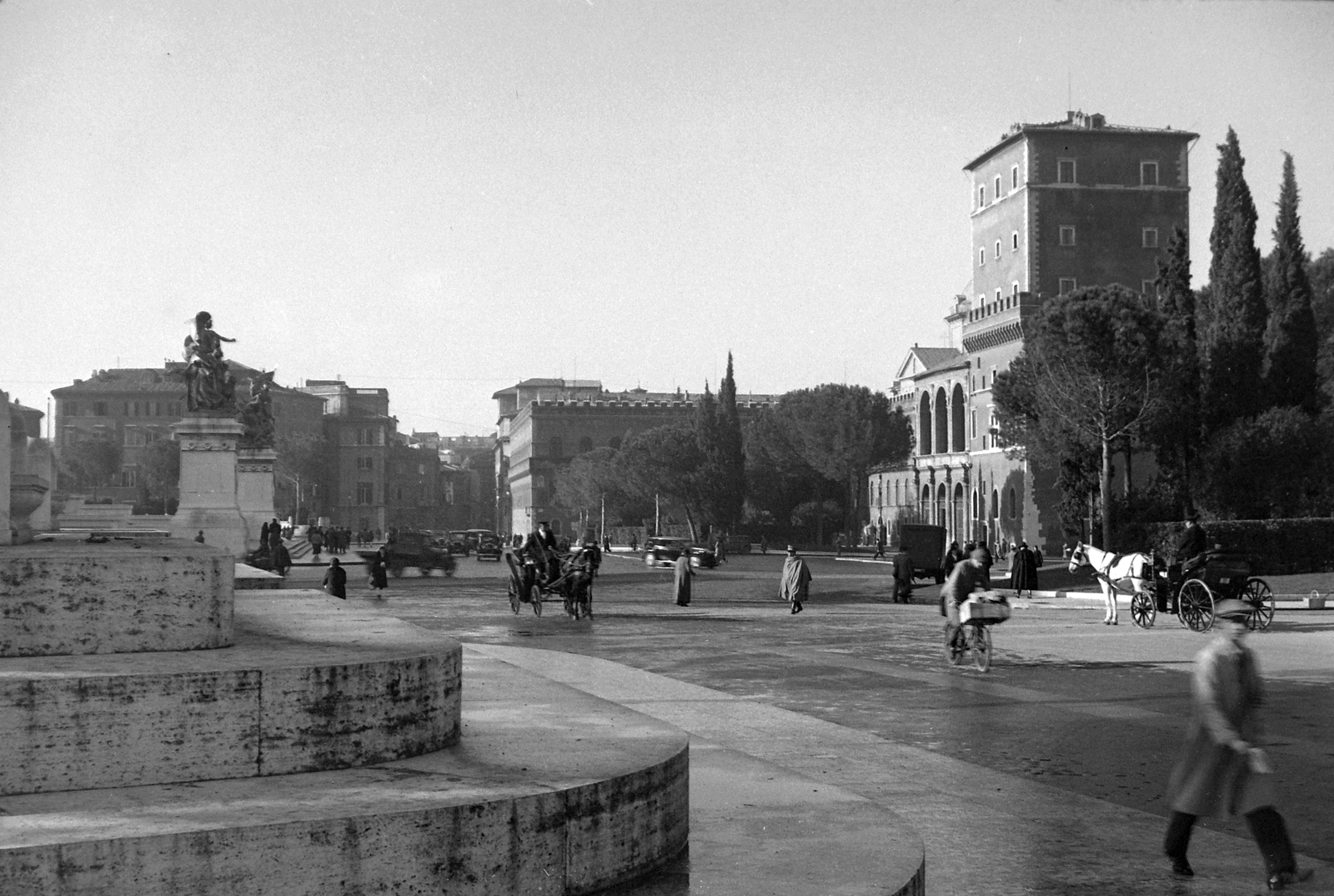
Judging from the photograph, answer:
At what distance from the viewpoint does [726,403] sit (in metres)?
92.4

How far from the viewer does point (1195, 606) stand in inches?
917

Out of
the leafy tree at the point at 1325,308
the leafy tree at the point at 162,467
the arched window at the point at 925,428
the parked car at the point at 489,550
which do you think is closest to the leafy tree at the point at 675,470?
the arched window at the point at 925,428

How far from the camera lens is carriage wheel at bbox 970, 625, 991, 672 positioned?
1598 centimetres

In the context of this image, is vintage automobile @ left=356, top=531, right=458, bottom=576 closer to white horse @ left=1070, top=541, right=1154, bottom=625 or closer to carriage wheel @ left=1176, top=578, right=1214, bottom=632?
white horse @ left=1070, top=541, right=1154, bottom=625

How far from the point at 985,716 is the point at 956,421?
83.6 m

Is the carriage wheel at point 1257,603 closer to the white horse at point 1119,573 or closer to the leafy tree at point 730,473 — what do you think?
Result: the white horse at point 1119,573

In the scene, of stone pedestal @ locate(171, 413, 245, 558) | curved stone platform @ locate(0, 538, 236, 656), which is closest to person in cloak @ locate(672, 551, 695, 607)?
stone pedestal @ locate(171, 413, 245, 558)

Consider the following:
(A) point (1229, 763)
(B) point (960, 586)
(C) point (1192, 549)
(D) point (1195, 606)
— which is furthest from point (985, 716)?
(C) point (1192, 549)

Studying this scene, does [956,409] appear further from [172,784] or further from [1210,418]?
[172,784]

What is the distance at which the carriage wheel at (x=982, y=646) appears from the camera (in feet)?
52.4

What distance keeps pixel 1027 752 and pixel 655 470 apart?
3337 inches

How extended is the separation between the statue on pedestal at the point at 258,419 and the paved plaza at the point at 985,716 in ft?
71.8

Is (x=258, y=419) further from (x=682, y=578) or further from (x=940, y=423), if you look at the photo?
(x=940, y=423)

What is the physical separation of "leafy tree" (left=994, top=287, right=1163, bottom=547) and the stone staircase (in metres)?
40.9
